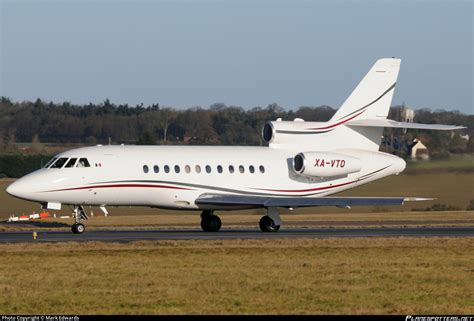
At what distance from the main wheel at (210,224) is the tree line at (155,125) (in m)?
18.8

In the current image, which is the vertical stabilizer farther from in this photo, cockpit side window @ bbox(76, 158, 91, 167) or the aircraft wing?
cockpit side window @ bbox(76, 158, 91, 167)

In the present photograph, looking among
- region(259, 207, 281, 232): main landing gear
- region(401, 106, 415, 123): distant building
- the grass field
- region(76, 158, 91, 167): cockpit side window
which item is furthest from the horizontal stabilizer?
region(401, 106, 415, 123): distant building

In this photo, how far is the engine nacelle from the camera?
40.0 metres

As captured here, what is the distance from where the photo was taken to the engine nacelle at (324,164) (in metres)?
40.0

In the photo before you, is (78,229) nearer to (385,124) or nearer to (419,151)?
(385,124)

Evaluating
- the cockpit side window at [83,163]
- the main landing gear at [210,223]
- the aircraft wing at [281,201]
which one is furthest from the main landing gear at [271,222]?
the cockpit side window at [83,163]

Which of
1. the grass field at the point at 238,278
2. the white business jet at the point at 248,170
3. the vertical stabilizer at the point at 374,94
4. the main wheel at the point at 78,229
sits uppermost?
the vertical stabilizer at the point at 374,94

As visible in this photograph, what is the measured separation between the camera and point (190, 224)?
156 ft

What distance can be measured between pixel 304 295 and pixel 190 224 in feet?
92.5

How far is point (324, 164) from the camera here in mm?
40312

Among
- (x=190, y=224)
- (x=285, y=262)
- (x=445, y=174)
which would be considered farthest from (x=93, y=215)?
(x=285, y=262)

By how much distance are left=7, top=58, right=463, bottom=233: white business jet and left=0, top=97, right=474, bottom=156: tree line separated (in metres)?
13.5

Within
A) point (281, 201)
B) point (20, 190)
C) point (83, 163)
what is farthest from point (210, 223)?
point (20, 190)

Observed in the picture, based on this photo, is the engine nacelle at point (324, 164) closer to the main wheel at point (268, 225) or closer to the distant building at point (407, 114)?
the main wheel at point (268, 225)
